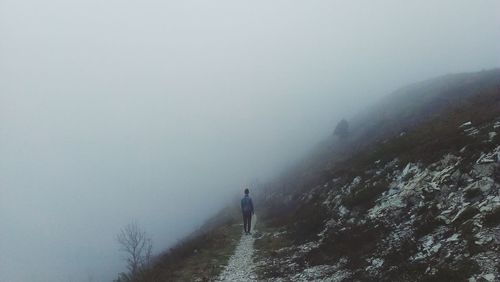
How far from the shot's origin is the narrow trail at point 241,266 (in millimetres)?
18172

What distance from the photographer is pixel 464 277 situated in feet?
31.2

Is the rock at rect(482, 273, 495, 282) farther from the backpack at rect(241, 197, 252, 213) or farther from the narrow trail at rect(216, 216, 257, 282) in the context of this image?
the backpack at rect(241, 197, 252, 213)

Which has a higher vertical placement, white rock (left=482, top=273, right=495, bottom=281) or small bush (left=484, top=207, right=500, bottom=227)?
small bush (left=484, top=207, right=500, bottom=227)

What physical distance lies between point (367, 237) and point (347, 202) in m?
6.33

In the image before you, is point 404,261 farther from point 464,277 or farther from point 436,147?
point 436,147

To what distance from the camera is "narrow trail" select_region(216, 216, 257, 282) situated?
1817 centimetres

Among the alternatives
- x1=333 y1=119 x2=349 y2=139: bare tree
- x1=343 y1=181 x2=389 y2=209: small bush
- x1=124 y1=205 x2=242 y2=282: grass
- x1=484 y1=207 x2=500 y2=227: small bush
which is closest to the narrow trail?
x1=124 y1=205 x2=242 y2=282: grass

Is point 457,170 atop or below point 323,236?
atop

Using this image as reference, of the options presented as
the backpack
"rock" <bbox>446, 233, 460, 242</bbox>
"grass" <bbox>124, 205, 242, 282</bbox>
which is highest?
the backpack

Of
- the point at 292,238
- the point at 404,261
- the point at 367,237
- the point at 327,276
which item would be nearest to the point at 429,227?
the point at 404,261

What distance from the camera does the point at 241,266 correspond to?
20516 mm

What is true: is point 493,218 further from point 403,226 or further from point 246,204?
point 246,204

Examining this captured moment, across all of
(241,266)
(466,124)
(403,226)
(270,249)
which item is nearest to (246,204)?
(270,249)

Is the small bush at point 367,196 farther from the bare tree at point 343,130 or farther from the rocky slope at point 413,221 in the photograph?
the bare tree at point 343,130
